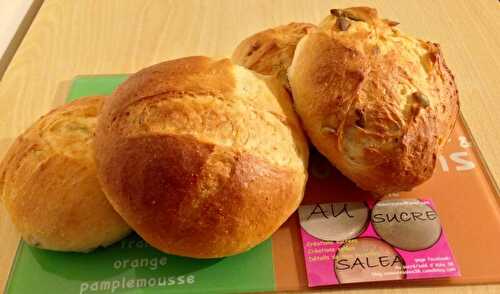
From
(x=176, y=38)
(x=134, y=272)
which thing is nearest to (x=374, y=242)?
(x=134, y=272)

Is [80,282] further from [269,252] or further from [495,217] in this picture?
[495,217]

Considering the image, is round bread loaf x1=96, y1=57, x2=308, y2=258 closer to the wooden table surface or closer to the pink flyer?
the pink flyer

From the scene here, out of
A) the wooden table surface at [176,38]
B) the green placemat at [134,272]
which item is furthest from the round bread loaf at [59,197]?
the wooden table surface at [176,38]

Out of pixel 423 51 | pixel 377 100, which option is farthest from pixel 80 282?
pixel 423 51

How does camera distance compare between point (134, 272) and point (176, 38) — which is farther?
point (176, 38)

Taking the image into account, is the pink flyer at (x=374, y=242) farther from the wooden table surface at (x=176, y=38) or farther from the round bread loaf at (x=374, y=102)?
the wooden table surface at (x=176, y=38)

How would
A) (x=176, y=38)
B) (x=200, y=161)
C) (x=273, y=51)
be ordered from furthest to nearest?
(x=176, y=38)
(x=273, y=51)
(x=200, y=161)

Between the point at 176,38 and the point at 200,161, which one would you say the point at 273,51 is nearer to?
the point at 200,161
